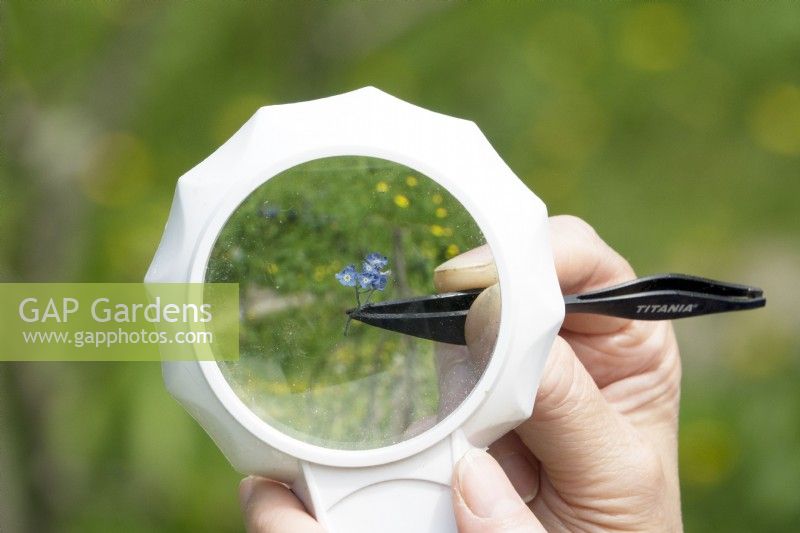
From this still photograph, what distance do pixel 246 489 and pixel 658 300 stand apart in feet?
1.45

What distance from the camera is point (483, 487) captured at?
0.76m

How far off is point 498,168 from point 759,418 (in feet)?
4.89

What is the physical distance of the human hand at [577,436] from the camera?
0.78 m

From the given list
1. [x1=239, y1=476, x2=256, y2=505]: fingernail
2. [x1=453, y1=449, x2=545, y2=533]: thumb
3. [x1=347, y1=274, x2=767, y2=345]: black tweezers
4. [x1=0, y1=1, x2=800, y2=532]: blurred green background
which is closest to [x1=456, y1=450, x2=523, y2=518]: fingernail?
[x1=453, y1=449, x2=545, y2=533]: thumb

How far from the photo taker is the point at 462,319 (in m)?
0.80

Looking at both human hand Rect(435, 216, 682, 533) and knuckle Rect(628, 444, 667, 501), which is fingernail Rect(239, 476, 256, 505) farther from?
knuckle Rect(628, 444, 667, 501)

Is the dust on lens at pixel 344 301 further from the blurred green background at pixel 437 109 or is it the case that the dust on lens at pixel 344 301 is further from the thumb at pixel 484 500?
the blurred green background at pixel 437 109

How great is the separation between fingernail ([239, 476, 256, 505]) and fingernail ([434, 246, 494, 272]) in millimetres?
289

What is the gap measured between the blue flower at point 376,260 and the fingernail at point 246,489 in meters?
0.26

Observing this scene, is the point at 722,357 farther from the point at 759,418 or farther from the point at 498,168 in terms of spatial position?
the point at 498,168

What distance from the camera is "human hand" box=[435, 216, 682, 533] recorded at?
0.78 meters

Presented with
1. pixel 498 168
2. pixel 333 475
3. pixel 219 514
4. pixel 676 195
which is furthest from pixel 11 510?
pixel 676 195

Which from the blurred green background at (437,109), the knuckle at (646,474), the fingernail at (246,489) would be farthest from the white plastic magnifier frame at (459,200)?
the blurred green background at (437,109)

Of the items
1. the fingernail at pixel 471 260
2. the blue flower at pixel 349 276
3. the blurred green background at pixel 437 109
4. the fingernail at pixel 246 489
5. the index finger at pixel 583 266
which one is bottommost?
the fingernail at pixel 246 489
